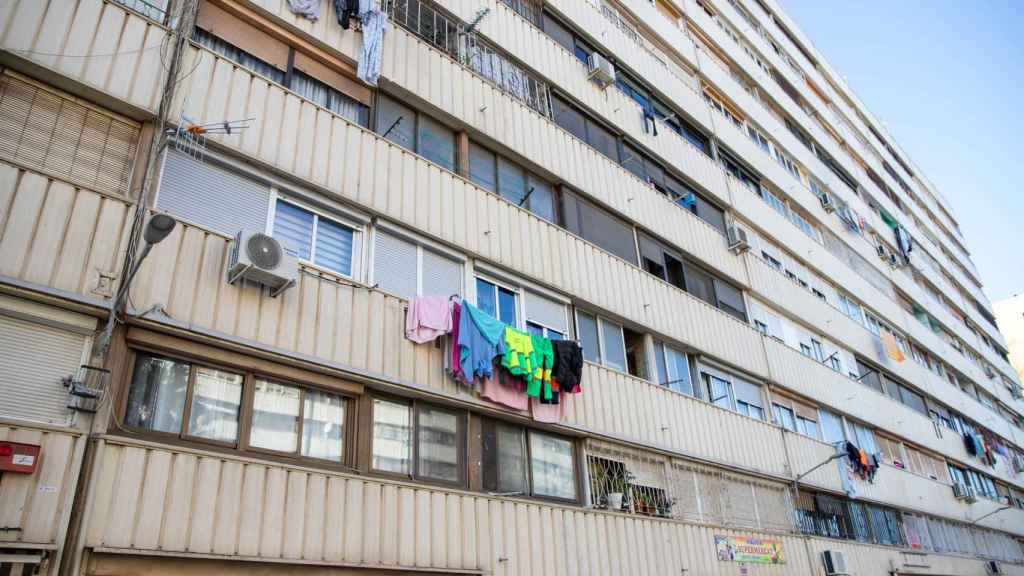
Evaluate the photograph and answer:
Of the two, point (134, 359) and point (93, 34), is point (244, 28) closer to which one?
point (93, 34)

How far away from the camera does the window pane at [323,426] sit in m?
8.60

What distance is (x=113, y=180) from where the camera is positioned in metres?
7.96

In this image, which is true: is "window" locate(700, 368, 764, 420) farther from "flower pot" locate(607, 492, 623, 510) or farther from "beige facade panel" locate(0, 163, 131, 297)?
"beige facade panel" locate(0, 163, 131, 297)

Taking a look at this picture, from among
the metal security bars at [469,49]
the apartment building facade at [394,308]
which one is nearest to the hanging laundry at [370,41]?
the apartment building facade at [394,308]

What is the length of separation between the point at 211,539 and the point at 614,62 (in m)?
A: 15.5

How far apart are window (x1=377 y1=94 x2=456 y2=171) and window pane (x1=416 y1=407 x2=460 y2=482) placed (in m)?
4.28

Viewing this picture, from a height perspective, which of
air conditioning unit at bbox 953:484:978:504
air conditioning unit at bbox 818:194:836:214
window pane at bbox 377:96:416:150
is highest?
air conditioning unit at bbox 818:194:836:214

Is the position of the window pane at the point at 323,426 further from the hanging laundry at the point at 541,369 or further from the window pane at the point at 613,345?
the window pane at the point at 613,345

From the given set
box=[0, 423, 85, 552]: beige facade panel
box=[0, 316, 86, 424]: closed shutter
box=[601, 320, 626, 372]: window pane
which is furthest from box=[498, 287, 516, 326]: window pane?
box=[0, 423, 85, 552]: beige facade panel

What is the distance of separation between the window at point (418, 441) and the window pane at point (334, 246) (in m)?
1.91

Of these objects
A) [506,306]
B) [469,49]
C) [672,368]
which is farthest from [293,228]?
[672,368]

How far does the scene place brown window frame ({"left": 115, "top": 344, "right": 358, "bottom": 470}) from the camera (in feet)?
23.9

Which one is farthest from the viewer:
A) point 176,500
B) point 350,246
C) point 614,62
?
point 614,62

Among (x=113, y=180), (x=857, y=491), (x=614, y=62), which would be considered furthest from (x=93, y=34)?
(x=857, y=491)
